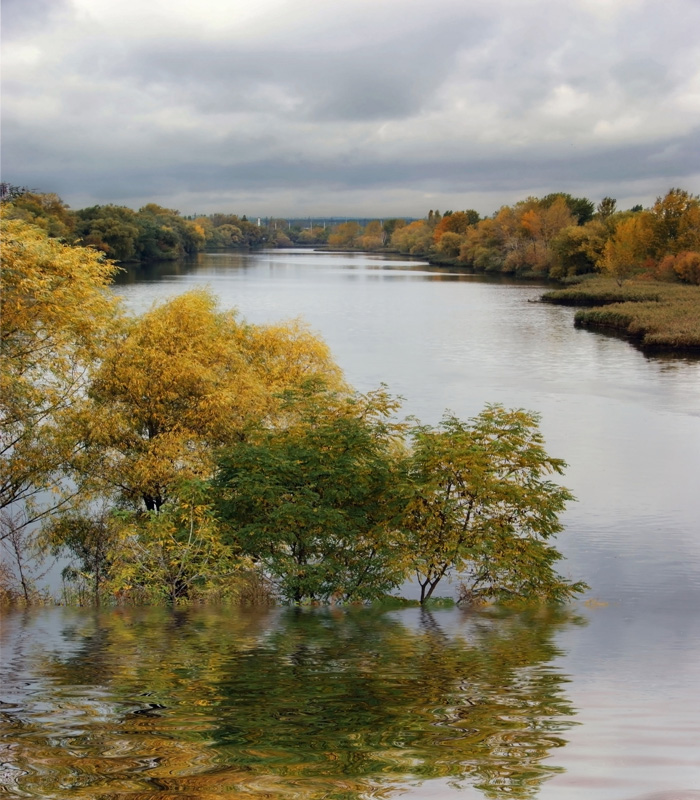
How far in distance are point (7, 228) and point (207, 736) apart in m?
21.6

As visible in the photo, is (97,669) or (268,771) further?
(97,669)

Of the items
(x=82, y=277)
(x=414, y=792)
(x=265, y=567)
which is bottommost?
(x=265, y=567)

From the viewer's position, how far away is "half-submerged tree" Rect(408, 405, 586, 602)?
1986cm

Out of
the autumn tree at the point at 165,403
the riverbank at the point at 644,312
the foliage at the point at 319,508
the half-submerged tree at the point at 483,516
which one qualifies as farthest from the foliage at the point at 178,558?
the riverbank at the point at 644,312

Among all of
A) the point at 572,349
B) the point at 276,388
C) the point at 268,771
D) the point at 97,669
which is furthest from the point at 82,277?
the point at 572,349

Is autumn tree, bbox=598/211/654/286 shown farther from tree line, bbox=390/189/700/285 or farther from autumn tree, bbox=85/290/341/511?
autumn tree, bbox=85/290/341/511

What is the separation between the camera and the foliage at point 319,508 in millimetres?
19609

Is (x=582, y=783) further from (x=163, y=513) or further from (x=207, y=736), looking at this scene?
(x=163, y=513)

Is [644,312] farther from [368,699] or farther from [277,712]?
[277,712]

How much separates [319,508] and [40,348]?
32.9ft

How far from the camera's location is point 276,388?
3012 cm

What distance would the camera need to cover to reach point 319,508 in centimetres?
1997

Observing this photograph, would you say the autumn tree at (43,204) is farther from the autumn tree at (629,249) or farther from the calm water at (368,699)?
the calm water at (368,699)

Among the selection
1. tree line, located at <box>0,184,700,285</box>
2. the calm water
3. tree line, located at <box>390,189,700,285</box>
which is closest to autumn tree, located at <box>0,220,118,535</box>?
the calm water
